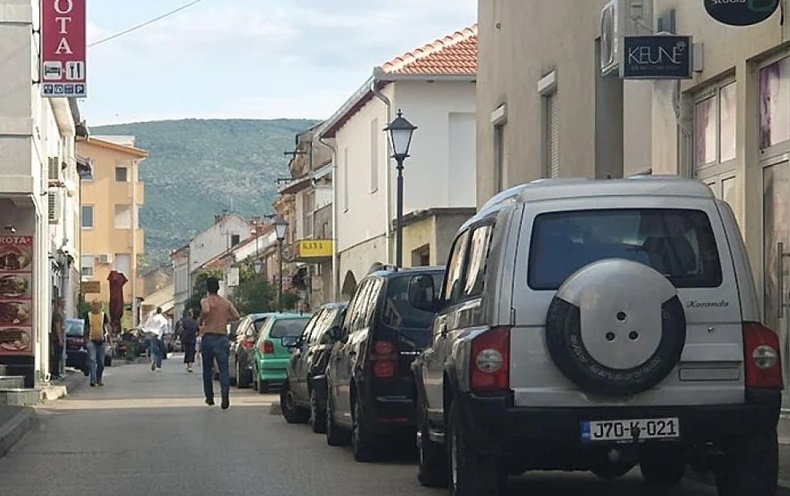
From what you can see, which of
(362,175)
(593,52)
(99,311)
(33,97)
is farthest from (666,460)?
(362,175)

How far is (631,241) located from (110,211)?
3370 inches

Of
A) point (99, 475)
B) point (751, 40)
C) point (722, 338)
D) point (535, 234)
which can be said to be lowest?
point (99, 475)

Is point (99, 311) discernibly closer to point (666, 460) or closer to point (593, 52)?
point (593, 52)

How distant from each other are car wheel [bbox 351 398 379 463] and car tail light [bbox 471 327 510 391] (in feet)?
16.4

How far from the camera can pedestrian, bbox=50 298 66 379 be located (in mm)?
31375

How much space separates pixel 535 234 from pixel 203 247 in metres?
127

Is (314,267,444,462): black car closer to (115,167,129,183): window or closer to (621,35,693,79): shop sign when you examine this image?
(621,35,693,79): shop sign

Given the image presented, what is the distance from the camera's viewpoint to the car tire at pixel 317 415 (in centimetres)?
1831

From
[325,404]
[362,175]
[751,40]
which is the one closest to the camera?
[751,40]

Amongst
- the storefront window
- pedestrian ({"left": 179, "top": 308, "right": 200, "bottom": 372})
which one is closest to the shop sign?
the storefront window

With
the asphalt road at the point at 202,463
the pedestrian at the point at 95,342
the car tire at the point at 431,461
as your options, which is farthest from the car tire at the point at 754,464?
the pedestrian at the point at 95,342

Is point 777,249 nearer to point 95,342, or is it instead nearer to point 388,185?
point 95,342

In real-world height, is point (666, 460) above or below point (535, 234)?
below

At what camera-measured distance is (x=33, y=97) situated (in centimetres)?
2717
